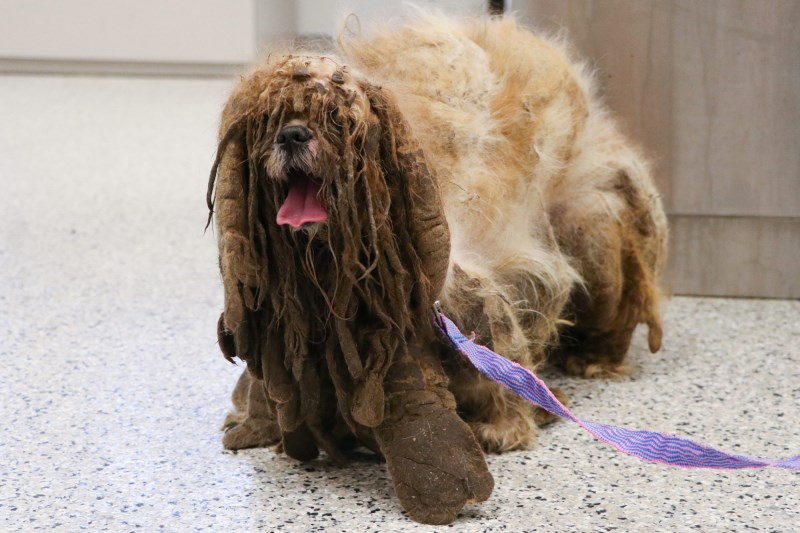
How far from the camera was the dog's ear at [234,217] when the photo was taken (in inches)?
72.1

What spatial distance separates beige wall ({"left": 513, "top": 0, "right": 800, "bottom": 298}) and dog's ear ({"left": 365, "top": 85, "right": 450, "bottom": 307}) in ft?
4.10

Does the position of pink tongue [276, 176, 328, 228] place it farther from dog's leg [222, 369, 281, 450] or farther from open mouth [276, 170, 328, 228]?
dog's leg [222, 369, 281, 450]

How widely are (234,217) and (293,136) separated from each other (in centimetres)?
18

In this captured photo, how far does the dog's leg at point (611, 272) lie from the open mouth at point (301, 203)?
33.8 inches

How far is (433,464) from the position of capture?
1.90 m

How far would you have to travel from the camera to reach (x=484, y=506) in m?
1.95

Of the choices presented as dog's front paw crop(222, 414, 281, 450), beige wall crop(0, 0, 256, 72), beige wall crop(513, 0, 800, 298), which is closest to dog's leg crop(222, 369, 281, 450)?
dog's front paw crop(222, 414, 281, 450)

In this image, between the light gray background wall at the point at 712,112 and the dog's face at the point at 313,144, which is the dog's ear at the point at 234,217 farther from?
the light gray background wall at the point at 712,112

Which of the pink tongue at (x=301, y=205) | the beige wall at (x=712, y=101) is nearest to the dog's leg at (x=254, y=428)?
the pink tongue at (x=301, y=205)

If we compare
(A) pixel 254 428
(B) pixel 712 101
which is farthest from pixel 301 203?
(B) pixel 712 101

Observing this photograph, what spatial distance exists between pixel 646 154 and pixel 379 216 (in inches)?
60.1

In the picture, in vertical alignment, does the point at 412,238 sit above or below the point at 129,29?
above

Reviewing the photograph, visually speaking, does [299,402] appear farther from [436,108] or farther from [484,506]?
[436,108]

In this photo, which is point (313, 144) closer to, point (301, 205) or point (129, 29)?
point (301, 205)
